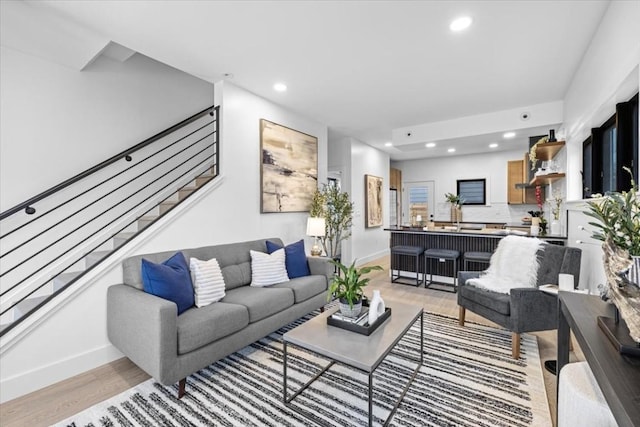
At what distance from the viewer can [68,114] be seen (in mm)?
3012

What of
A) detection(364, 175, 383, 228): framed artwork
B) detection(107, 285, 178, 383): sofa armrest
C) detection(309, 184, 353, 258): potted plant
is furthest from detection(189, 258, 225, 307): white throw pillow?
detection(364, 175, 383, 228): framed artwork

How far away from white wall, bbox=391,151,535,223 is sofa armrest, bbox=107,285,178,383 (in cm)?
772

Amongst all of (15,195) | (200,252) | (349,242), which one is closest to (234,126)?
(200,252)

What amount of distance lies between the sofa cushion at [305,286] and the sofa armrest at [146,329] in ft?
4.11

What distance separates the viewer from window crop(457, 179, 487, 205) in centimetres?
779

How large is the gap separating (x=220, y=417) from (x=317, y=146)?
13.5ft

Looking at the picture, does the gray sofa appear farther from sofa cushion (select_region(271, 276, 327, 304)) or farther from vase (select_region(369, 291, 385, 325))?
vase (select_region(369, 291, 385, 325))

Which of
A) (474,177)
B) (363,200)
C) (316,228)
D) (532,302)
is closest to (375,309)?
(532,302)

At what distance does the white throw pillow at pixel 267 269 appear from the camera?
319 centimetres

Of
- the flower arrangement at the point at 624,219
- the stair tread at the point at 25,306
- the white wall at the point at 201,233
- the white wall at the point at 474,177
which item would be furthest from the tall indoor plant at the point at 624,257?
the white wall at the point at 474,177

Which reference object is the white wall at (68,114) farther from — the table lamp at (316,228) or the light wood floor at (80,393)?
the table lamp at (316,228)

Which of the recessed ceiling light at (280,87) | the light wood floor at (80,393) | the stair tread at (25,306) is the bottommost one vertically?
the light wood floor at (80,393)

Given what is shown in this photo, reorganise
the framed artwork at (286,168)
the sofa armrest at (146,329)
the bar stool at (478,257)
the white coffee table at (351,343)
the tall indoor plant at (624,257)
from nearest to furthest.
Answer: the tall indoor plant at (624,257)
the white coffee table at (351,343)
the sofa armrest at (146,329)
the framed artwork at (286,168)
the bar stool at (478,257)

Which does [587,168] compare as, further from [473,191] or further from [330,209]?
[473,191]
